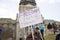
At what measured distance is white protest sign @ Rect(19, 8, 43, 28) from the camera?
14141mm

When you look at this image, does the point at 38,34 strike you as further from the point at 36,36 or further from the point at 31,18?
the point at 31,18

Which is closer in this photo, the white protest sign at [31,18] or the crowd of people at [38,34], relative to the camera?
the white protest sign at [31,18]

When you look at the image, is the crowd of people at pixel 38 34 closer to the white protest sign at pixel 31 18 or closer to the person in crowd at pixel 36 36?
the person in crowd at pixel 36 36

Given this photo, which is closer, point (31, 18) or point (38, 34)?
point (31, 18)

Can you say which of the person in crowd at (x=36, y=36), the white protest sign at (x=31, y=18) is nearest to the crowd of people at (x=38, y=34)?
the person in crowd at (x=36, y=36)

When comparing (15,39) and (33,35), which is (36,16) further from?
(15,39)

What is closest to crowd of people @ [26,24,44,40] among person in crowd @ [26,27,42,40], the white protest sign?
person in crowd @ [26,27,42,40]

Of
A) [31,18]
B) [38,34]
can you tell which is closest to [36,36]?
[38,34]

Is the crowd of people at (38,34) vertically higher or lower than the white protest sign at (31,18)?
lower

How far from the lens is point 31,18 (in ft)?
46.7

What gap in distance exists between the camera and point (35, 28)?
590 inches

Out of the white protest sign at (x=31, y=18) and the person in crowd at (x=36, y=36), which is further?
the person in crowd at (x=36, y=36)

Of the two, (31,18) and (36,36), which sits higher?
(31,18)

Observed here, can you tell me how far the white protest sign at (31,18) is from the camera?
14.1 meters
